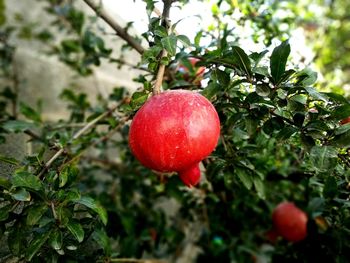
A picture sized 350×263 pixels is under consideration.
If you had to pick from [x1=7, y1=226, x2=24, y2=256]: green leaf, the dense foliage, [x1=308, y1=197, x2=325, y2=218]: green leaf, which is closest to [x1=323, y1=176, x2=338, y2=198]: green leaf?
the dense foliage

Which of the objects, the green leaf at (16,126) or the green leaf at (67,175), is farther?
the green leaf at (16,126)

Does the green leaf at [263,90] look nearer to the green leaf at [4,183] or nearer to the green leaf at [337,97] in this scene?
the green leaf at [337,97]

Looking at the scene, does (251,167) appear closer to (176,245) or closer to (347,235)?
(347,235)

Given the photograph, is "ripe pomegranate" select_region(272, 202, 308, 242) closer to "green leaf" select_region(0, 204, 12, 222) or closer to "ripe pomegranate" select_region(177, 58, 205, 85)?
"ripe pomegranate" select_region(177, 58, 205, 85)

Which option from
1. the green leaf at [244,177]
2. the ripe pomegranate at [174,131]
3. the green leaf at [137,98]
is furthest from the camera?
the green leaf at [244,177]

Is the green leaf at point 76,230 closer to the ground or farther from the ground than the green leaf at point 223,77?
closer to the ground

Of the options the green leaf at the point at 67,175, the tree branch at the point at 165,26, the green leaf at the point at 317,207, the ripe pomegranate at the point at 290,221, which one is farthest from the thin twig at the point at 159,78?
the ripe pomegranate at the point at 290,221

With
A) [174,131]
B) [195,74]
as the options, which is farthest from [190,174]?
[195,74]
